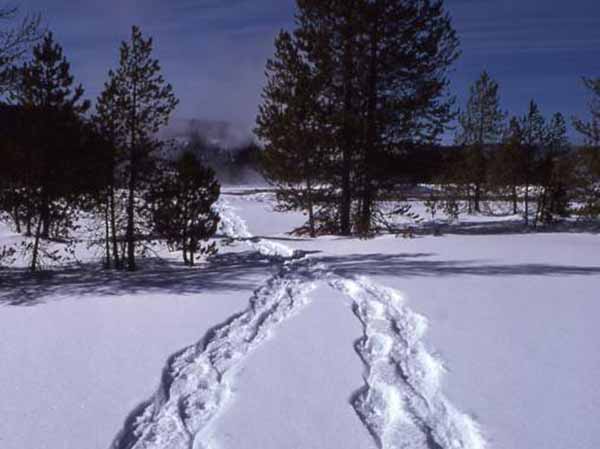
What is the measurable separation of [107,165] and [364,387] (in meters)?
11.9

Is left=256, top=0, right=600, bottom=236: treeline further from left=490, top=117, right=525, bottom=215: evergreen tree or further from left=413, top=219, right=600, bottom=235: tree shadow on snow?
left=490, top=117, right=525, bottom=215: evergreen tree

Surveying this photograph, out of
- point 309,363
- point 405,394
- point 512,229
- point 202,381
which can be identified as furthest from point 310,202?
point 405,394

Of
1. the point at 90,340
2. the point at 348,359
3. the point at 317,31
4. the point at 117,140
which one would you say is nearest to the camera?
the point at 348,359

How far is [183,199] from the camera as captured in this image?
45.9 feet

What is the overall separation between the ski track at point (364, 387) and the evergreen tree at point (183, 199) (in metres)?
7.35

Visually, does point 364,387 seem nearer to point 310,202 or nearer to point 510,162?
point 310,202

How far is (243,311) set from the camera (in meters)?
6.68

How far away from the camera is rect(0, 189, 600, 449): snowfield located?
3303 millimetres

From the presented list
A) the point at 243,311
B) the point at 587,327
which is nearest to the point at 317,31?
the point at 243,311

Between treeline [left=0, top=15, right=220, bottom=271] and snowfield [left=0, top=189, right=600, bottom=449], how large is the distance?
4485 mm

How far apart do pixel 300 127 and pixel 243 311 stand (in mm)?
11966

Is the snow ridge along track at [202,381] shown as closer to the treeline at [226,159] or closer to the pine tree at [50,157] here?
the pine tree at [50,157]

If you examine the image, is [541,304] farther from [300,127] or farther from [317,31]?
[317,31]

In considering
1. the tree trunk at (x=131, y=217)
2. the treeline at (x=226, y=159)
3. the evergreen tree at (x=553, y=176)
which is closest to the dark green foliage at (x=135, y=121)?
the tree trunk at (x=131, y=217)
